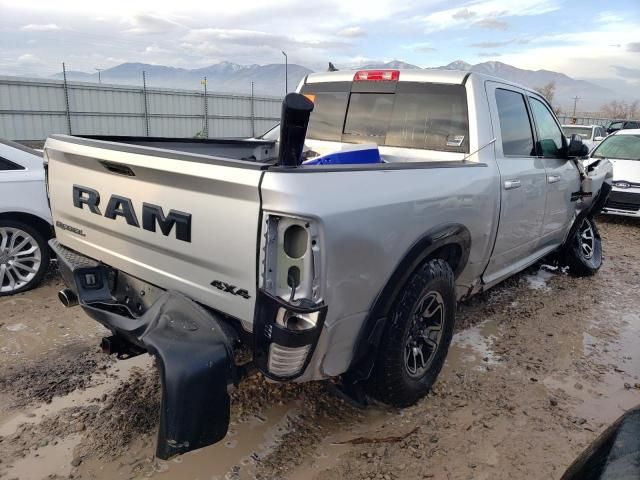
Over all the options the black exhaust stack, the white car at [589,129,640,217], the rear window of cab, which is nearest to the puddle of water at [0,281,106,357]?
the rear window of cab

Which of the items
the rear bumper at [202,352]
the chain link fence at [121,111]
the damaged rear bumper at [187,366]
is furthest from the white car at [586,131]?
the damaged rear bumper at [187,366]

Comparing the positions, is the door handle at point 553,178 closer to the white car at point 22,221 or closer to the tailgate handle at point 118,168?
the tailgate handle at point 118,168

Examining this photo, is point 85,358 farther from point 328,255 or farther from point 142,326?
point 328,255

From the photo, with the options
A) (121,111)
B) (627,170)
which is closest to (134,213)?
(627,170)

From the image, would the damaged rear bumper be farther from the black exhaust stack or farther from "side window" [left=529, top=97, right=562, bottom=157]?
"side window" [left=529, top=97, right=562, bottom=157]

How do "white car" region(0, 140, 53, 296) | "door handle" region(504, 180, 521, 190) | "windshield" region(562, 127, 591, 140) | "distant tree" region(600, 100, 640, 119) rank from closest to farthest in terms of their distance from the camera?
1. "door handle" region(504, 180, 521, 190)
2. "white car" region(0, 140, 53, 296)
3. "windshield" region(562, 127, 591, 140)
4. "distant tree" region(600, 100, 640, 119)

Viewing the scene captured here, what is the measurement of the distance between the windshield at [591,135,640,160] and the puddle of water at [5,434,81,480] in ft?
34.3

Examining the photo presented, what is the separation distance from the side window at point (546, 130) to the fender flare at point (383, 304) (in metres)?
2.19

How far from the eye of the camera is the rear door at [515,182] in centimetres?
361

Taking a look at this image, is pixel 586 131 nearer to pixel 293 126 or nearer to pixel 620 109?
pixel 293 126

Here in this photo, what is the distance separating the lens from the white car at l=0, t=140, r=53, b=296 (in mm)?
4508

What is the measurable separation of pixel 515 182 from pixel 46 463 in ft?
11.1

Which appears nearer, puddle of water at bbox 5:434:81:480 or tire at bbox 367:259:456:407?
puddle of water at bbox 5:434:81:480

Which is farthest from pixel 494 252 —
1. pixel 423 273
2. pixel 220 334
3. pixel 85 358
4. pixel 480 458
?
pixel 85 358
